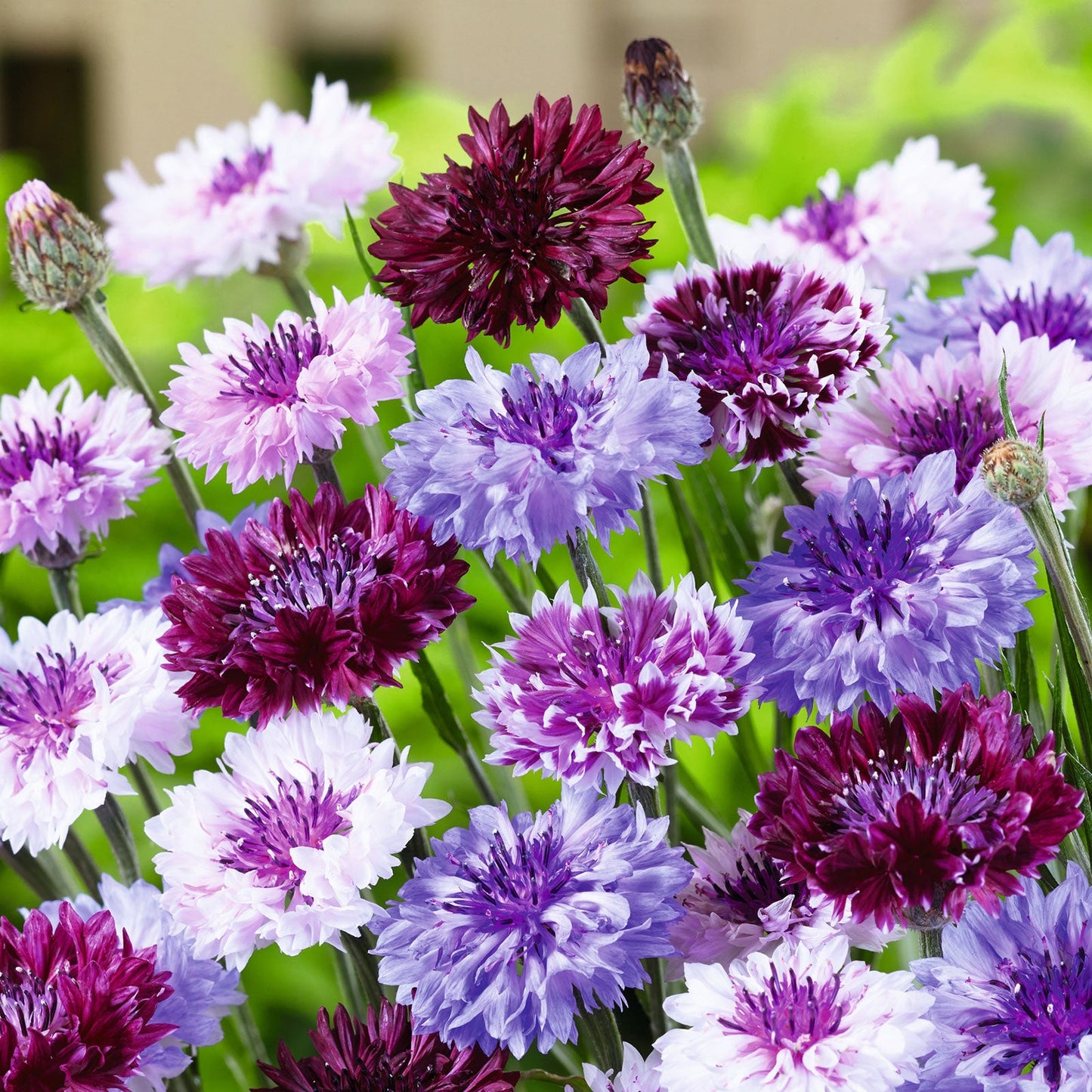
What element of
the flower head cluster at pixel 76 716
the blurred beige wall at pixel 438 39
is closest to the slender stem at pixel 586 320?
the flower head cluster at pixel 76 716

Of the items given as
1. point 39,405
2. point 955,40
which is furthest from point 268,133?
point 955,40

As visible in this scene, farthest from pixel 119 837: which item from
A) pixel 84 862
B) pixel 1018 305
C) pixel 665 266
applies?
pixel 665 266

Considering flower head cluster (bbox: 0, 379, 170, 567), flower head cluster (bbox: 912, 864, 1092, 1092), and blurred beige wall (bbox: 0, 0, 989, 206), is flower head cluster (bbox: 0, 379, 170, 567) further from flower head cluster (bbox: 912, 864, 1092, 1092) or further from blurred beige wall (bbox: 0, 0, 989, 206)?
blurred beige wall (bbox: 0, 0, 989, 206)

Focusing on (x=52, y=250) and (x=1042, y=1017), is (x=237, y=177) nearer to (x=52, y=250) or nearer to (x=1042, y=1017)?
(x=52, y=250)

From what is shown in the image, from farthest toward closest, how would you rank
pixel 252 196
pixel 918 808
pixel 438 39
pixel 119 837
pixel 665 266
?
pixel 438 39, pixel 665 266, pixel 252 196, pixel 119 837, pixel 918 808

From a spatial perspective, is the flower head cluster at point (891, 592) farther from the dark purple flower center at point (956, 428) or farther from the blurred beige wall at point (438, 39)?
A: the blurred beige wall at point (438, 39)

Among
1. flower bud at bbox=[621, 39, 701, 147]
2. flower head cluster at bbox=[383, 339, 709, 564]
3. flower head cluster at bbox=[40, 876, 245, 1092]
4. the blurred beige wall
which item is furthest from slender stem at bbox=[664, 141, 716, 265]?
the blurred beige wall

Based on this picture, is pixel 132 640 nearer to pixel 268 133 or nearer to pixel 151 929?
pixel 151 929
